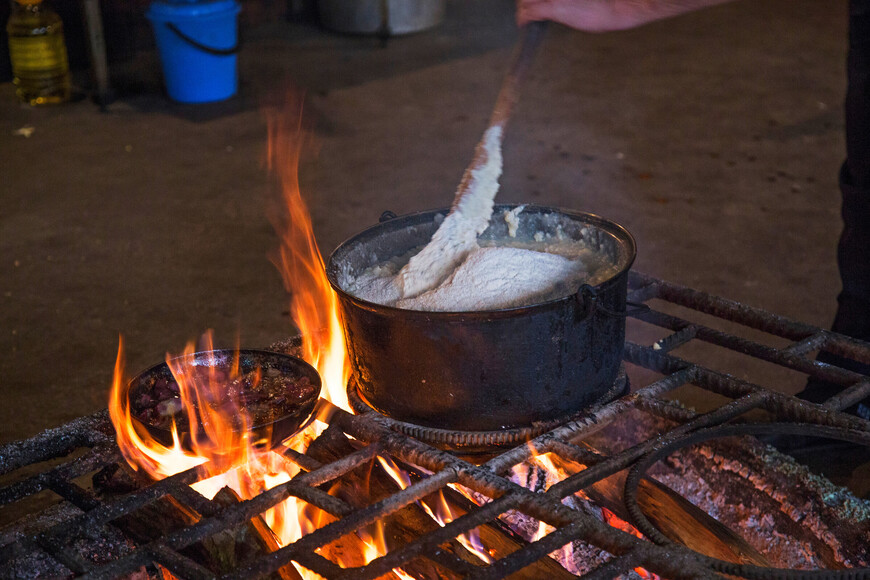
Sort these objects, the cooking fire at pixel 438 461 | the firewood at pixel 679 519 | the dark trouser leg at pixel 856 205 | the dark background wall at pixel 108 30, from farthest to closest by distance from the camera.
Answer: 1. the dark background wall at pixel 108 30
2. the dark trouser leg at pixel 856 205
3. the firewood at pixel 679 519
4. the cooking fire at pixel 438 461

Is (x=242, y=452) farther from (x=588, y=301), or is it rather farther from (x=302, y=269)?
(x=302, y=269)

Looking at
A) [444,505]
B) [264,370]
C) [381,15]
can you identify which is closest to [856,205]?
[444,505]

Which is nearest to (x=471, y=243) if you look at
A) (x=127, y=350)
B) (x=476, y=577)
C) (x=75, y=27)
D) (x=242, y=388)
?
(x=242, y=388)

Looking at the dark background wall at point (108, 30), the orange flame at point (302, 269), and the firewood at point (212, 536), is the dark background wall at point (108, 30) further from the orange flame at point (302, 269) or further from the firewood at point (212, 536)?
the firewood at point (212, 536)

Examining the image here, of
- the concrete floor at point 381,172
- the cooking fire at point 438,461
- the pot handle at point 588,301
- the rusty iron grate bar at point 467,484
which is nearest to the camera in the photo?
the rusty iron grate bar at point 467,484

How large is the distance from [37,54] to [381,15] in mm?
2790

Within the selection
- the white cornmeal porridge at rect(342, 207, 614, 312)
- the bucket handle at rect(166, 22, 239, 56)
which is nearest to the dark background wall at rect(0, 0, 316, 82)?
the bucket handle at rect(166, 22, 239, 56)

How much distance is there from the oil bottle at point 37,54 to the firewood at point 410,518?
4.94 m

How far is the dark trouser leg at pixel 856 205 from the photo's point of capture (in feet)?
7.89

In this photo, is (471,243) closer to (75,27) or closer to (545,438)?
(545,438)

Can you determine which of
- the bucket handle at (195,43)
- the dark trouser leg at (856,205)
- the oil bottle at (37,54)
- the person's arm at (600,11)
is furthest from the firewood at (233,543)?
the oil bottle at (37,54)

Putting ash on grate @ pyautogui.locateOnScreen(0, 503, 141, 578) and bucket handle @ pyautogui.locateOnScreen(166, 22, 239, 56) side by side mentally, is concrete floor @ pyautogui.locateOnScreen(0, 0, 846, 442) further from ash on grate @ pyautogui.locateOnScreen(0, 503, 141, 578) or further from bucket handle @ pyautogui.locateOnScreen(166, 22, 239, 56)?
ash on grate @ pyautogui.locateOnScreen(0, 503, 141, 578)

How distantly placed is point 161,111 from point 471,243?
14.8 ft

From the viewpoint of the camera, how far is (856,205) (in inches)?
100
